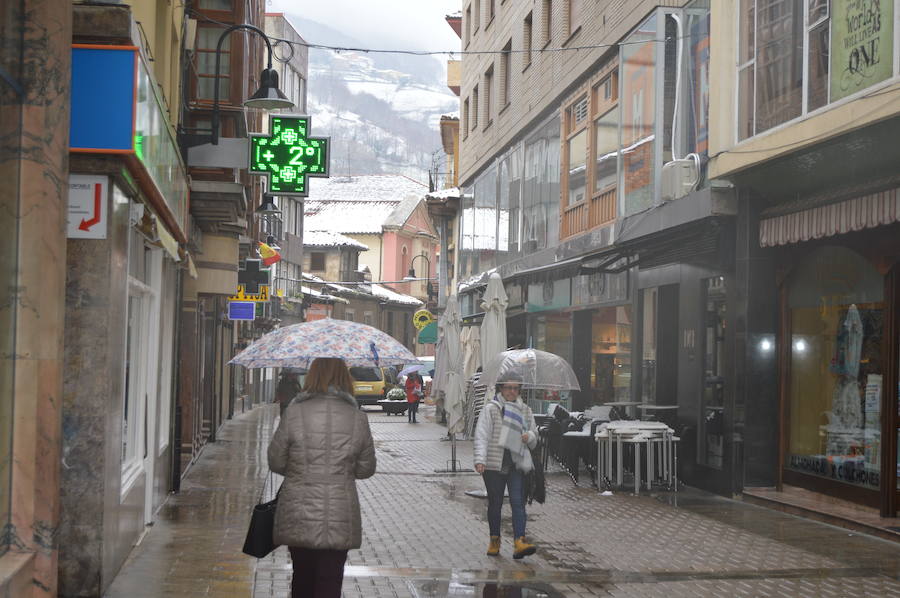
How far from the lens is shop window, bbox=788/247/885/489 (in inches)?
513

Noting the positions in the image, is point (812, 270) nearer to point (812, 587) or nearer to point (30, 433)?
point (812, 587)

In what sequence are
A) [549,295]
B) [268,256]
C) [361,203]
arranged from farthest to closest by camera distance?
[361,203] → [268,256] → [549,295]

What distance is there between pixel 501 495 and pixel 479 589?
153 centimetres

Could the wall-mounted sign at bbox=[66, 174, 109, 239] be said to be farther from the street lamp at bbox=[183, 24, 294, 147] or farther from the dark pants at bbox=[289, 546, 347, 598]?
the street lamp at bbox=[183, 24, 294, 147]

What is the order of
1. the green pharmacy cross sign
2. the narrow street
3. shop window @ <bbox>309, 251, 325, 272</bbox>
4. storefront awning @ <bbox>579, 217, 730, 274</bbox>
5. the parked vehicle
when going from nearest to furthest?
1. the narrow street
2. the green pharmacy cross sign
3. storefront awning @ <bbox>579, 217, 730, 274</bbox>
4. the parked vehicle
5. shop window @ <bbox>309, 251, 325, 272</bbox>

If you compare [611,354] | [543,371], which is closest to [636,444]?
[543,371]

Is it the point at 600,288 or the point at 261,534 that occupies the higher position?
the point at 600,288

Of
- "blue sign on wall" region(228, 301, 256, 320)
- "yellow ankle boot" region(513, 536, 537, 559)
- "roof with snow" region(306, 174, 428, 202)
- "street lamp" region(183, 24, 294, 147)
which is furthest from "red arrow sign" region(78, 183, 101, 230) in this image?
"roof with snow" region(306, 174, 428, 202)

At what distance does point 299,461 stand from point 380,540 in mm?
4783

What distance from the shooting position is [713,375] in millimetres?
16219

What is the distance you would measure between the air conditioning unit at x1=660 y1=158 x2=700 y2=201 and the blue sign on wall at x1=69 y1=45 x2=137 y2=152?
9.70 m

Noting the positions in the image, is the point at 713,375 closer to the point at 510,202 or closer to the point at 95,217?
the point at 95,217

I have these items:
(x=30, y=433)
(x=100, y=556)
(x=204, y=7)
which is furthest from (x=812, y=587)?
(x=204, y=7)

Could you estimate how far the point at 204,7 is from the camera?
54.2 ft
